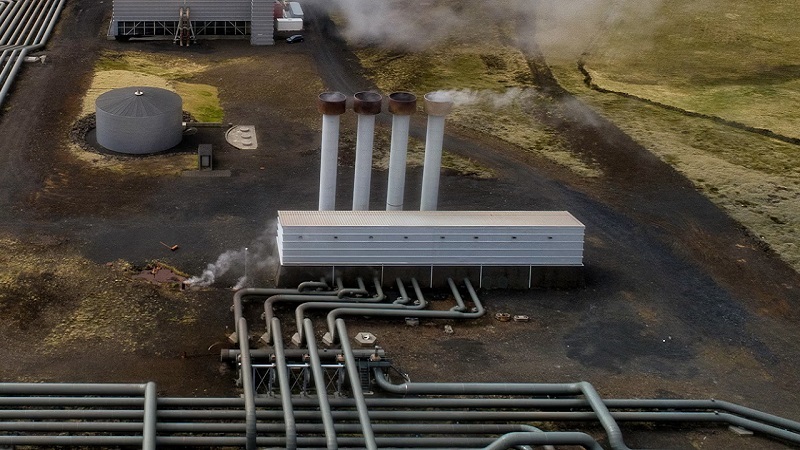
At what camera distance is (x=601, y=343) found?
1367 inches

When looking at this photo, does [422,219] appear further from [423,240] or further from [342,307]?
[342,307]

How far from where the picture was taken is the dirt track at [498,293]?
32281 millimetres

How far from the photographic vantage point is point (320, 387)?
28.9 metres

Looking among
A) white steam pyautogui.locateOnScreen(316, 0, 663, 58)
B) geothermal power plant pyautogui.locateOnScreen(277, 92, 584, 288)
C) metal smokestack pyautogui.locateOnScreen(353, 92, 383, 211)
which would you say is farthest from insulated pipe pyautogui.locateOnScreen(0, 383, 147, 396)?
white steam pyautogui.locateOnScreen(316, 0, 663, 58)

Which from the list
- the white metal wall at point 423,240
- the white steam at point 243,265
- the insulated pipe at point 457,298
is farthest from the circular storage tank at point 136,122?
the insulated pipe at point 457,298

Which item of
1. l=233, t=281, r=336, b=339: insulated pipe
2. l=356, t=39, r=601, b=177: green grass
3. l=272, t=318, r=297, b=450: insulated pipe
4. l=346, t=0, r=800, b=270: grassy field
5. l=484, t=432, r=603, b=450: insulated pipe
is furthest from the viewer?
l=356, t=39, r=601, b=177: green grass

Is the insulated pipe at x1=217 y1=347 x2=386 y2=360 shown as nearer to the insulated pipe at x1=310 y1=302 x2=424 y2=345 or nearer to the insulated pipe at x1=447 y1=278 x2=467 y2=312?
the insulated pipe at x1=310 y1=302 x2=424 y2=345

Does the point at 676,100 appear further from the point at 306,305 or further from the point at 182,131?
the point at 306,305

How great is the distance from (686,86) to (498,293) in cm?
3352

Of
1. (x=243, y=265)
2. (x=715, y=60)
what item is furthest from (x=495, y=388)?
(x=715, y=60)

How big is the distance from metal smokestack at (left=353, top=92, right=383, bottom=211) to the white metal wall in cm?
120

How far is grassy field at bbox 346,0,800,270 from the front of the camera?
164ft

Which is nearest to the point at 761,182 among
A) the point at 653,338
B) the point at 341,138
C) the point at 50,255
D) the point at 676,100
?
the point at 676,100

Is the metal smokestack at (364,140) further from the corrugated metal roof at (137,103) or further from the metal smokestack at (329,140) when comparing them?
the corrugated metal roof at (137,103)
